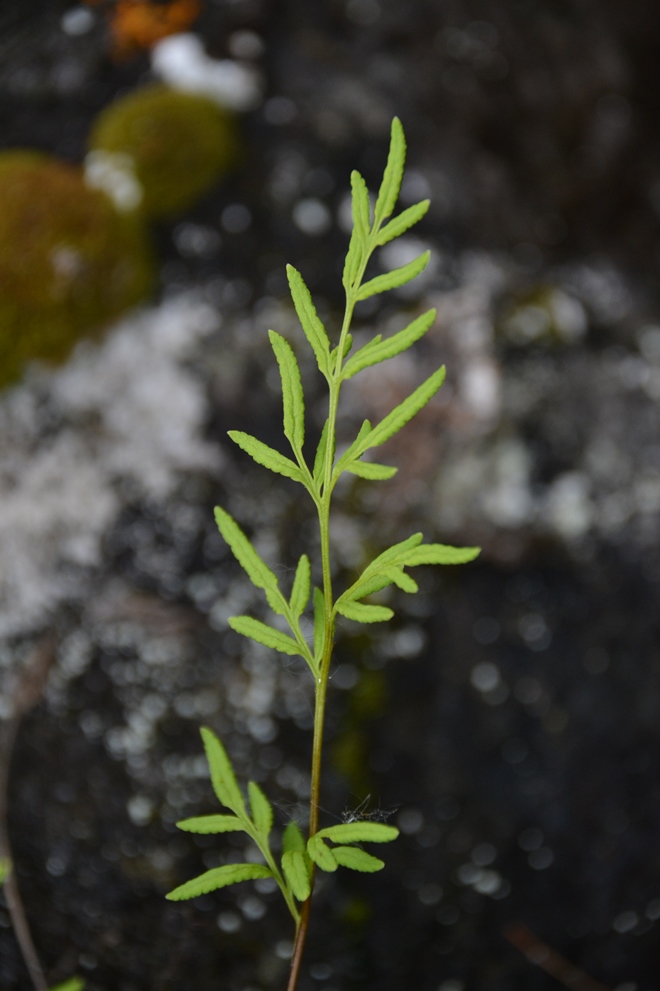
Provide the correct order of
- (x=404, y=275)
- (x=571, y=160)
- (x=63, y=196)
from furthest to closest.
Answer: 1. (x=571, y=160)
2. (x=63, y=196)
3. (x=404, y=275)

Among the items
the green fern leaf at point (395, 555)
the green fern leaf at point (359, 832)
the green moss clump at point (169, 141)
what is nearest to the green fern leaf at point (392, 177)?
the green fern leaf at point (395, 555)

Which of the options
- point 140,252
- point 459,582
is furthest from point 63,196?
point 459,582

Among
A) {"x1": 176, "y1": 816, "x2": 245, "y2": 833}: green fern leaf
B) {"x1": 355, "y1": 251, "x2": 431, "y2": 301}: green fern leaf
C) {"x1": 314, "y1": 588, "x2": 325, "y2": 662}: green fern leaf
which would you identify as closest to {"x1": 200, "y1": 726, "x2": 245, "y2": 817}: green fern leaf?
{"x1": 176, "y1": 816, "x2": 245, "y2": 833}: green fern leaf

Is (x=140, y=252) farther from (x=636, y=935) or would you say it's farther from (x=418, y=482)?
(x=636, y=935)

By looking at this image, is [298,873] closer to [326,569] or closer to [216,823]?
[216,823]

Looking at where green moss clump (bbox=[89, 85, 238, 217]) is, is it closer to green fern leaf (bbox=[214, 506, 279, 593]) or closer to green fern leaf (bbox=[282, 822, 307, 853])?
green fern leaf (bbox=[214, 506, 279, 593])

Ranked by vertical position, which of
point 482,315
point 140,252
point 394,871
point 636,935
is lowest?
point 636,935

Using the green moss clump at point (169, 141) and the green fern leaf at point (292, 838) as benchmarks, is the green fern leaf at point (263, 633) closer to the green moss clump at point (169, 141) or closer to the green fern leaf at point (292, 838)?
the green fern leaf at point (292, 838)
